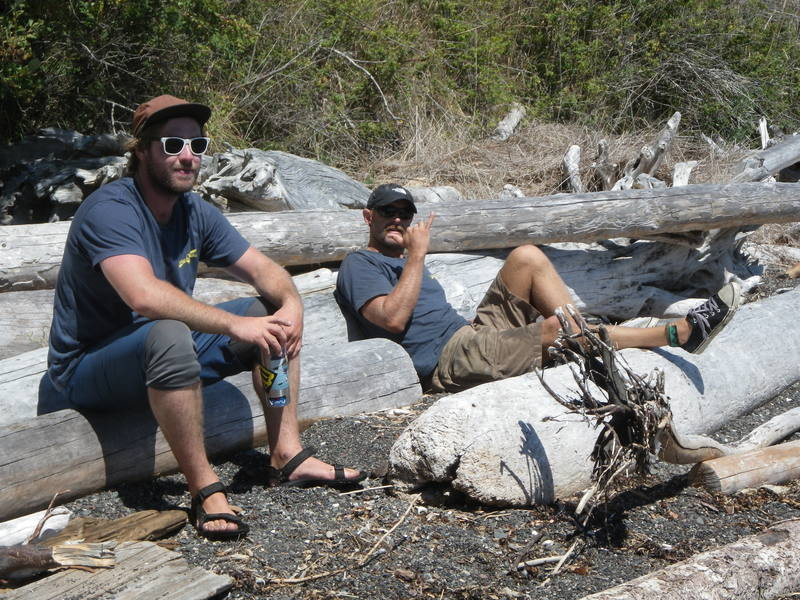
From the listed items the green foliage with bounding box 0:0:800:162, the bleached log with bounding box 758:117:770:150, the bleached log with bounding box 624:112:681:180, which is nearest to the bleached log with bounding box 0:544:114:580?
the green foliage with bounding box 0:0:800:162

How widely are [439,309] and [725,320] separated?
1591mm

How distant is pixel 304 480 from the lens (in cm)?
382

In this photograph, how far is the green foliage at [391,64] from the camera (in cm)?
830

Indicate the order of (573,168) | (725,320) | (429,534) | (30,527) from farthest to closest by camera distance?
(573,168)
(725,320)
(429,534)
(30,527)

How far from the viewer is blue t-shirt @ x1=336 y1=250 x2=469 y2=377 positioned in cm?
519

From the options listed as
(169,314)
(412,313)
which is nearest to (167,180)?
(169,314)

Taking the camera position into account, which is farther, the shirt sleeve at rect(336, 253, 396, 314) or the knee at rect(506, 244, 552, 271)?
the knee at rect(506, 244, 552, 271)

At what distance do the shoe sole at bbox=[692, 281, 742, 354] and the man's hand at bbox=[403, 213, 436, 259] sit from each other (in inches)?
58.7

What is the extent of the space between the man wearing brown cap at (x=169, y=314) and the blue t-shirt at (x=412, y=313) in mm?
1045

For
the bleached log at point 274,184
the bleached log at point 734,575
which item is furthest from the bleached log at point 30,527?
the bleached log at point 274,184

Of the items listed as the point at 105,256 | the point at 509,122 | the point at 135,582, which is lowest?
the point at 135,582

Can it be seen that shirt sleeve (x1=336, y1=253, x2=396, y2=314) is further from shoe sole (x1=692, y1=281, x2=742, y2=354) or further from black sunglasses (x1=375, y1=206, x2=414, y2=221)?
shoe sole (x1=692, y1=281, x2=742, y2=354)

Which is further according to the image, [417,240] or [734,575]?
[417,240]

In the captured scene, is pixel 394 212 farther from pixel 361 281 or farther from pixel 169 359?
pixel 169 359
